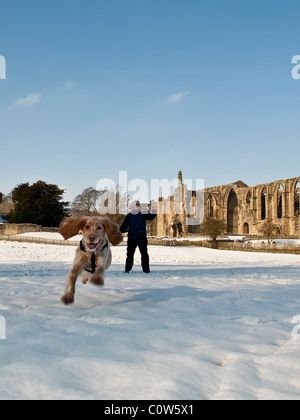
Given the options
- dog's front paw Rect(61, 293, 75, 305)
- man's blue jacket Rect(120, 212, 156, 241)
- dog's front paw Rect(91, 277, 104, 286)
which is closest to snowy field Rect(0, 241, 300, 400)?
dog's front paw Rect(61, 293, 75, 305)

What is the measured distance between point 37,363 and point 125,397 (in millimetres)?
754

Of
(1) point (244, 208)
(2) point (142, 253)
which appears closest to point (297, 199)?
(1) point (244, 208)

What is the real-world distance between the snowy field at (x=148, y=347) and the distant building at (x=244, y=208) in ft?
173

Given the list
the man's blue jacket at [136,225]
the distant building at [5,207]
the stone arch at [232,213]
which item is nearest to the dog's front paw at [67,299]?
the man's blue jacket at [136,225]

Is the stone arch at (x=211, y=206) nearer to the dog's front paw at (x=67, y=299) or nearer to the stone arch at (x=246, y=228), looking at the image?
the stone arch at (x=246, y=228)

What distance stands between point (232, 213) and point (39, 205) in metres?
36.7

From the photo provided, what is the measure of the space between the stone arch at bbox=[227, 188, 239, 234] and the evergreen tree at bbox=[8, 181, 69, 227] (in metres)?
32.7

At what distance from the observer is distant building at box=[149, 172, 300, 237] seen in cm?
5422

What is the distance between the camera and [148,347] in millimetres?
2725

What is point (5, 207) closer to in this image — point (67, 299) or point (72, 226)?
point (72, 226)

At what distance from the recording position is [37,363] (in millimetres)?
2299
